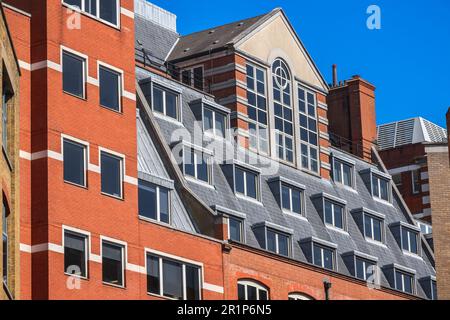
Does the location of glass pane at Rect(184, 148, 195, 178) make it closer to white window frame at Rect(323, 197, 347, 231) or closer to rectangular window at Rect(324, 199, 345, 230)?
white window frame at Rect(323, 197, 347, 231)

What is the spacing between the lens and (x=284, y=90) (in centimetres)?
7762

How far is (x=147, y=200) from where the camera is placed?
6056cm

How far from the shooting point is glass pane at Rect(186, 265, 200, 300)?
60406 millimetres

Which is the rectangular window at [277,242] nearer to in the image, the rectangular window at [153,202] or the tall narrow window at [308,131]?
the tall narrow window at [308,131]

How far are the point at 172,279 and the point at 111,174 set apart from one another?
5211mm

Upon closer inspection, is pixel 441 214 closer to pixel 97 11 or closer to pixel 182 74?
pixel 182 74

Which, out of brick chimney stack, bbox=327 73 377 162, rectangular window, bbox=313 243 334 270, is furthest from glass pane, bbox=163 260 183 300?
brick chimney stack, bbox=327 73 377 162

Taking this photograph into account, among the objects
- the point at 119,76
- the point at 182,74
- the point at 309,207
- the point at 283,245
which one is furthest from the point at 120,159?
the point at 309,207

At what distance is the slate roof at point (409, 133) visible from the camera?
108250 mm

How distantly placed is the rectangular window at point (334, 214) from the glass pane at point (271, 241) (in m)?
6.54

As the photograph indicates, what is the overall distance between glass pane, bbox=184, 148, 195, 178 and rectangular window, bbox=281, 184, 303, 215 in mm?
7602

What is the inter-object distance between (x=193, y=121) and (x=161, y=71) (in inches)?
188

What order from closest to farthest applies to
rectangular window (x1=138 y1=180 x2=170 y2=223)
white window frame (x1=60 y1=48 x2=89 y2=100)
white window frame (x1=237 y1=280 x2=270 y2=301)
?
white window frame (x1=60 y1=48 x2=89 y2=100) < rectangular window (x1=138 y1=180 x2=170 y2=223) < white window frame (x1=237 y1=280 x2=270 y2=301)
